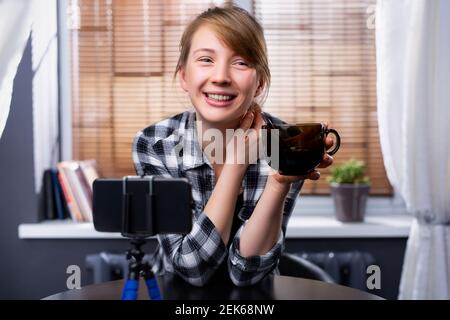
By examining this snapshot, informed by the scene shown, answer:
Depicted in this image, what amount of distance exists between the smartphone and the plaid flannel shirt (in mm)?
284

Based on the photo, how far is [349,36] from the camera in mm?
1399

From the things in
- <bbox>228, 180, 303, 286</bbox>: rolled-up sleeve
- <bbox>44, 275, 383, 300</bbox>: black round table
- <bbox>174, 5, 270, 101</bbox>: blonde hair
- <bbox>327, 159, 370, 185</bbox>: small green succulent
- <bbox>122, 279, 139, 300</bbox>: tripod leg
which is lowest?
<bbox>44, 275, 383, 300</bbox>: black round table

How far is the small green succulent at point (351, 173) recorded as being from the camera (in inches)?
51.3

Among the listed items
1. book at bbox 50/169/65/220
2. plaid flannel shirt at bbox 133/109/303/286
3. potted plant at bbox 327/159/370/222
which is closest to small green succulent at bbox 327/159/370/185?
potted plant at bbox 327/159/370/222

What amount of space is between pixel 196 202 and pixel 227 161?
0.36 feet

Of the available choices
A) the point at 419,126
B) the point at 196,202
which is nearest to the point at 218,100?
the point at 196,202

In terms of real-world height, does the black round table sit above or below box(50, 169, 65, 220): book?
below

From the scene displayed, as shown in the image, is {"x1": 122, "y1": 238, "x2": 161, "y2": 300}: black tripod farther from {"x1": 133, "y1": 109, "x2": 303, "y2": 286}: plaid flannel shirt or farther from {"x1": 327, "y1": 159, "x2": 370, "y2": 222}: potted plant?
{"x1": 327, "y1": 159, "x2": 370, "y2": 222}: potted plant

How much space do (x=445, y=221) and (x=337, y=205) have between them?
230 millimetres

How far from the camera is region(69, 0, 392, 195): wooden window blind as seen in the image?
1.36m

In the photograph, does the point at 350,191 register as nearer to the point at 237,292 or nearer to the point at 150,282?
the point at 237,292

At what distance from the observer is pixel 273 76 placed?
139 centimetres

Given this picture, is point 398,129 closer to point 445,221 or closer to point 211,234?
point 445,221
